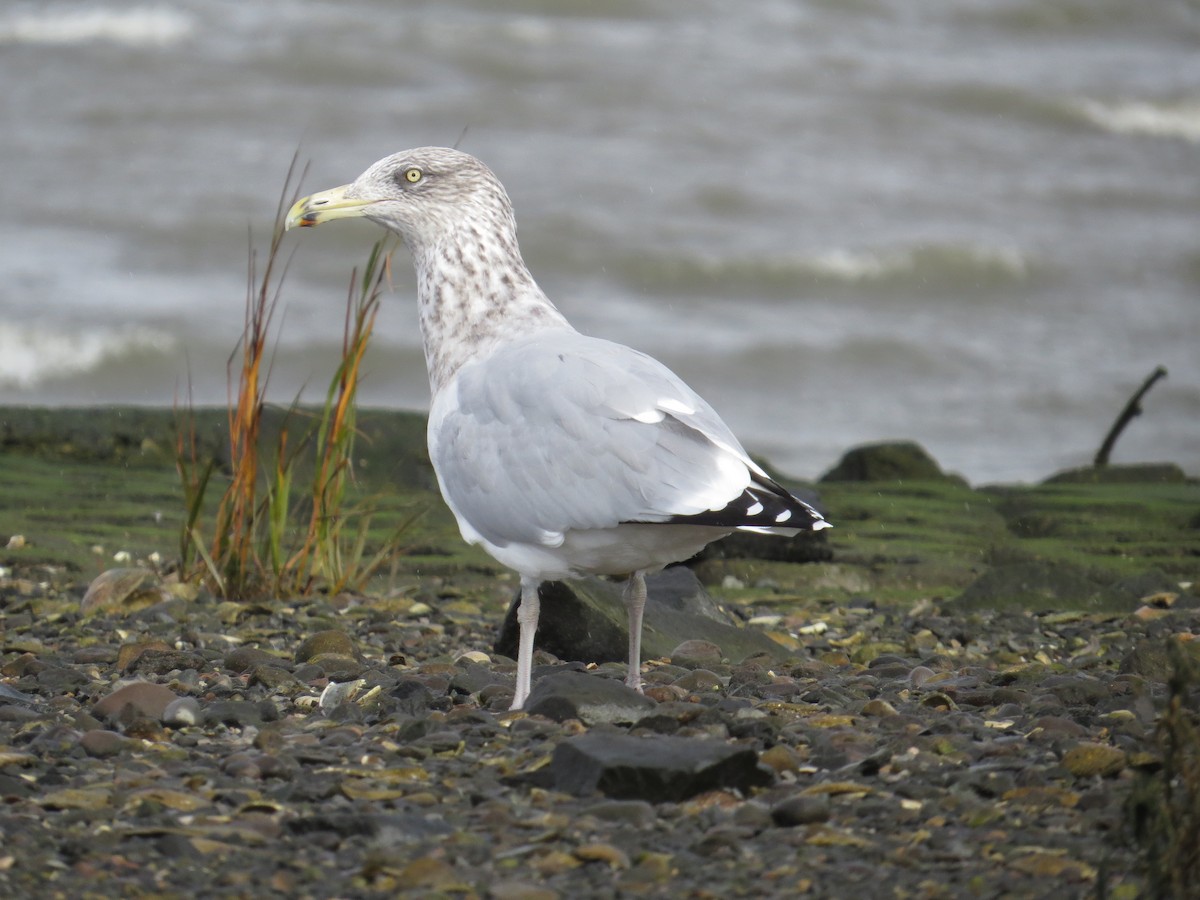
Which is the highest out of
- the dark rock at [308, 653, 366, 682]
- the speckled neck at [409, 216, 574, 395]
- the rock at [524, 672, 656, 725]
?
the speckled neck at [409, 216, 574, 395]

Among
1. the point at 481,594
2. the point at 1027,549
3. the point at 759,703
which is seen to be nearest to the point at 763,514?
the point at 759,703

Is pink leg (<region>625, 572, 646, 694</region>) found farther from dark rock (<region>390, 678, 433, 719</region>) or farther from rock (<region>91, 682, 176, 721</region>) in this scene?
rock (<region>91, 682, 176, 721</region>)

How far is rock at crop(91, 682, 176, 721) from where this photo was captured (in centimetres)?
385

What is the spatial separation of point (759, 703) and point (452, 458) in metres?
1.10

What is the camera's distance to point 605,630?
4.88 meters

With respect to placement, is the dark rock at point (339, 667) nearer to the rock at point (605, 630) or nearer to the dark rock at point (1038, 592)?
the rock at point (605, 630)

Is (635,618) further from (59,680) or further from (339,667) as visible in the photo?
(59,680)

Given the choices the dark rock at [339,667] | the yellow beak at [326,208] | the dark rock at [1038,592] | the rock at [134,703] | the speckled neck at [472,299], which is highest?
the yellow beak at [326,208]

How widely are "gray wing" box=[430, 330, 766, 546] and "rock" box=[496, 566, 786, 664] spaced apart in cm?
76

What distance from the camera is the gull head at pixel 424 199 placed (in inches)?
187

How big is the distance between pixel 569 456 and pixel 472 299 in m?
0.82

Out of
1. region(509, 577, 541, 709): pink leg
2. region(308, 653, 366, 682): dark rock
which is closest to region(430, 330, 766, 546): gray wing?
region(509, 577, 541, 709): pink leg

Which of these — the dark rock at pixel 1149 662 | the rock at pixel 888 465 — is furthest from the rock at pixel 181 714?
the rock at pixel 888 465

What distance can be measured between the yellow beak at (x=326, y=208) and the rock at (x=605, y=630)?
1370 millimetres
